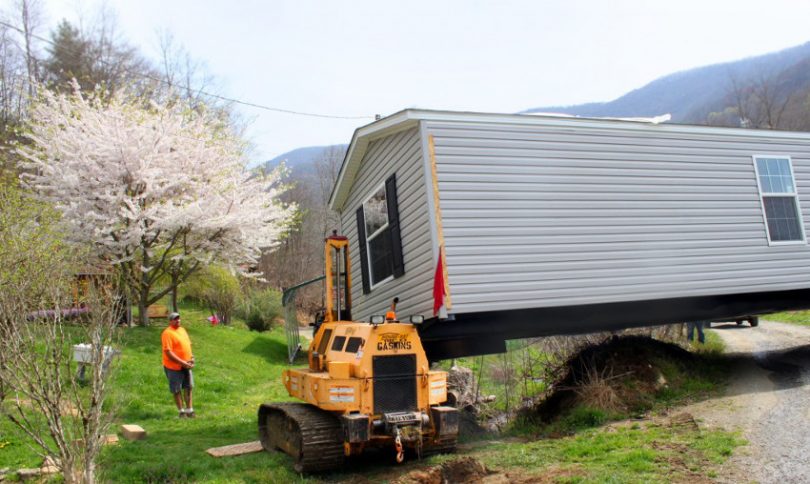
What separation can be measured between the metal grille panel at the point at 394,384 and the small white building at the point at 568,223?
4.12 feet

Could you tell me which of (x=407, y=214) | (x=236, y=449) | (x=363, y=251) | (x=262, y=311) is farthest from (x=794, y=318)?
(x=236, y=449)

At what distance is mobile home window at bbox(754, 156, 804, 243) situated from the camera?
11519mm

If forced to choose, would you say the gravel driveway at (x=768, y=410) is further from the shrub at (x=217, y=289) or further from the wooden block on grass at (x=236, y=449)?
the shrub at (x=217, y=289)

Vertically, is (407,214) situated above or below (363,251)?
above

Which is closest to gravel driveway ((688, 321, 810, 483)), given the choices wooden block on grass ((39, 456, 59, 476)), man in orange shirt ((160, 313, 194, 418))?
wooden block on grass ((39, 456, 59, 476))

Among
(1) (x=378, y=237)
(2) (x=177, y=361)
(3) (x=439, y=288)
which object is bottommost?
(2) (x=177, y=361)

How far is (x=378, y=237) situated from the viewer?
11117 mm

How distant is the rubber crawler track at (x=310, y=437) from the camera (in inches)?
286

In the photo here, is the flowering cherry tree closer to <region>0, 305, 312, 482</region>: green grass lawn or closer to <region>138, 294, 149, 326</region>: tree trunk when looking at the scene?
<region>138, 294, 149, 326</region>: tree trunk

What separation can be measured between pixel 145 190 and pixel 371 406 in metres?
12.3

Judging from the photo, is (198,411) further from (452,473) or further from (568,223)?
(568,223)

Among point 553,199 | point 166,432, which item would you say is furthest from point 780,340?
point 166,432

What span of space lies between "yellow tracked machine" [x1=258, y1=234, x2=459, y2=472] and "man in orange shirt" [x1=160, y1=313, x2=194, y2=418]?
311 centimetres

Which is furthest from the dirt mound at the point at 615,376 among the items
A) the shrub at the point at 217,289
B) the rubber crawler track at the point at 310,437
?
the shrub at the point at 217,289
